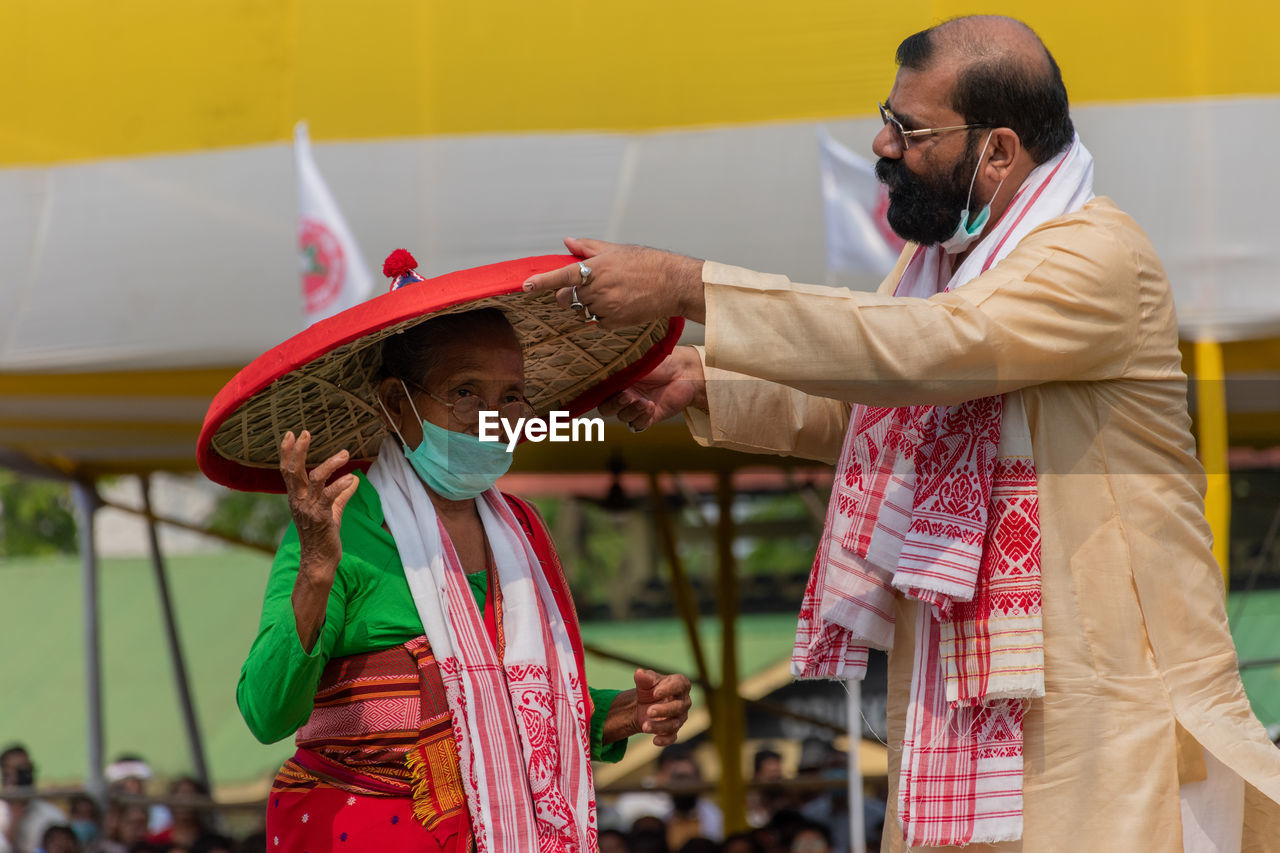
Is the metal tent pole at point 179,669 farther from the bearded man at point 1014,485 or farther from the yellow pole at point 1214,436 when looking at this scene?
the bearded man at point 1014,485

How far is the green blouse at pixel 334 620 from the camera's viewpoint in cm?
205

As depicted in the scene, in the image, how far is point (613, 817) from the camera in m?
10.4

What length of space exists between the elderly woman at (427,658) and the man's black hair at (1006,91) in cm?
79

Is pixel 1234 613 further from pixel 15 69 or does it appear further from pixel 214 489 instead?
pixel 214 489

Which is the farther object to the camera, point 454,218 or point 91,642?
point 91,642

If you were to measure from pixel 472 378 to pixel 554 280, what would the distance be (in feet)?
1.14

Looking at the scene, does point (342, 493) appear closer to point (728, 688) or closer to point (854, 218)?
point (854, 218)

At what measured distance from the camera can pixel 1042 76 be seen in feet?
7.44

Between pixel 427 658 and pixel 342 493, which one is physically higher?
pixel 342 493

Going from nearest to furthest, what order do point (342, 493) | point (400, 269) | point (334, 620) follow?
point (342, 493) → point (334, 620) → point (400, 269)

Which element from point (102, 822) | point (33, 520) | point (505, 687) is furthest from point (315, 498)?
point (33, 520)

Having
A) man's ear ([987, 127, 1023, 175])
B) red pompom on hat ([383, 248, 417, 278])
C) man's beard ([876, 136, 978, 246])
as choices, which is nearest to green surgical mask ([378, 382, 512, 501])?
red pompom on hat ([383, 248, 417, 278])

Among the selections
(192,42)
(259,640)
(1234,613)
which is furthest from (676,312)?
(1234,613)

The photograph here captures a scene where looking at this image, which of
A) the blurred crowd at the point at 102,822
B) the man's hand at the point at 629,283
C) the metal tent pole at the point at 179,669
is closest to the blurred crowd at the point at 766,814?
the blurred crowd at the point at 102,822
